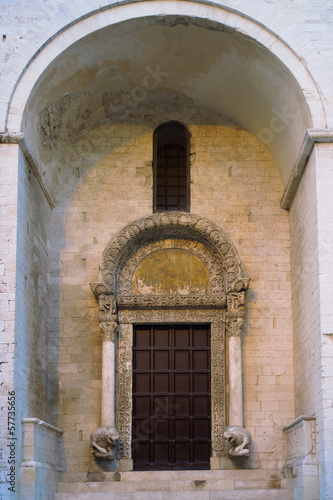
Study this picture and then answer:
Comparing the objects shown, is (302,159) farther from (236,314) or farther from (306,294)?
(236,314)

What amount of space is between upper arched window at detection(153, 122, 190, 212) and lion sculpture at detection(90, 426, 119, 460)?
12.7 feet

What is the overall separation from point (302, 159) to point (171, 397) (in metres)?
4.39

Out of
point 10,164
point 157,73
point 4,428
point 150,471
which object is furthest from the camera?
point 157,73

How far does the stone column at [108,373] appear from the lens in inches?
514

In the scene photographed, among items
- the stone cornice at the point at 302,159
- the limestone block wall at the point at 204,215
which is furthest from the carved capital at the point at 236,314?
the stone cornice at the point at 302,159

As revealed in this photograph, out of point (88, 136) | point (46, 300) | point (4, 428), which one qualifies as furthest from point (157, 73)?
point (4, 428)

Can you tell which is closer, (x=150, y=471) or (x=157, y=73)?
(x=150, y=471)

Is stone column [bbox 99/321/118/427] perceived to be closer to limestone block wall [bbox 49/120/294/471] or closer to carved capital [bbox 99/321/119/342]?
carved capital [bbox 99/321/119/342]

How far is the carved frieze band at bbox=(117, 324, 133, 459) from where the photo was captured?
13.2 m

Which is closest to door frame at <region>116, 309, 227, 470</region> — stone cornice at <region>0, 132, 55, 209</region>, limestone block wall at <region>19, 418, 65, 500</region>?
limestone block wall at <region>19, 418, 65, 500</region>

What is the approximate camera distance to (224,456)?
13055mm

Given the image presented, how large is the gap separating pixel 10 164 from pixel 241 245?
4.33 meters

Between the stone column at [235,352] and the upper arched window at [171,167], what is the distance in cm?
197

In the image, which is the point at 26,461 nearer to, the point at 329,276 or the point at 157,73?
the point at 329,276
